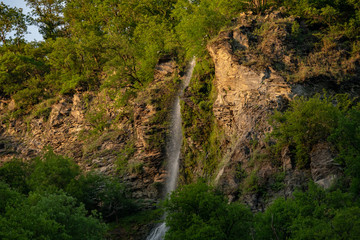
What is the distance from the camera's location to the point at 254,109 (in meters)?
29.5

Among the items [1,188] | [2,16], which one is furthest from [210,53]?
[2,16]

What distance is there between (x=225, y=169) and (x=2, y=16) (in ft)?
169

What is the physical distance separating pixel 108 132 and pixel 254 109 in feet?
69.8

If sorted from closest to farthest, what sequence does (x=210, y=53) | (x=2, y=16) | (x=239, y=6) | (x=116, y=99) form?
1. (x=210, y=53)
2. (x=239, y=6)
3. (x=116, y=99)
4. (x=2, y=16)

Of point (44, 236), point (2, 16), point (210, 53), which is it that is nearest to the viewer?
point (44, 236)

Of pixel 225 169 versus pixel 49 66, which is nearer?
pixel 225 169

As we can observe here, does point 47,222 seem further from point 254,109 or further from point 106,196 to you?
point 254,109

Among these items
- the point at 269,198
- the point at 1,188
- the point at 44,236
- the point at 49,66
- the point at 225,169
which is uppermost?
the point at 49,66

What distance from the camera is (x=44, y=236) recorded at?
20.3 metres

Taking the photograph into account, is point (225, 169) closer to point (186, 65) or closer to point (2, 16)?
point (186, 65)

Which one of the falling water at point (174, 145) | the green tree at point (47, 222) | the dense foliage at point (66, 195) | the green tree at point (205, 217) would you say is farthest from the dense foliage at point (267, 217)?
the falling water at point (174, 145)

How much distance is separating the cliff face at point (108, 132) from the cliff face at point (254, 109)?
8.94 metres

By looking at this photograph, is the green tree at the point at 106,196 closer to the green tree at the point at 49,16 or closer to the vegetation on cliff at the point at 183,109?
the vegetation on cliff at the point at 183,109

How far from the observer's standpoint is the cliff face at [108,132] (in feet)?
125
